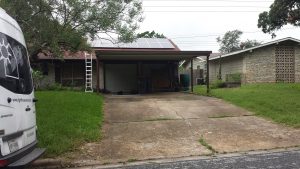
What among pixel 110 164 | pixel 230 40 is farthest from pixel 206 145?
pixel 230 40

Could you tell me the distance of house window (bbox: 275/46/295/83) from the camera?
28562 millimetres

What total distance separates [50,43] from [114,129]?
306 centimetres

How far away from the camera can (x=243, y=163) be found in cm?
812

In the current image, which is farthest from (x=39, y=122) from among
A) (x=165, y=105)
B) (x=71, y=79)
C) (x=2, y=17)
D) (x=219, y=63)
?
(x=219, y=63)

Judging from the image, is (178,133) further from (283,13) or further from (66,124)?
(283,13)

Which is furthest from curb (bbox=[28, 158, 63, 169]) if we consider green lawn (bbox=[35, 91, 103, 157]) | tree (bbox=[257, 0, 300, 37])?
tree (bbox=[257, 0, 300, 37])

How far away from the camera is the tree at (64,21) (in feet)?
37.1

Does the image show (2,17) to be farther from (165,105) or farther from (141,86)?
(141,86)

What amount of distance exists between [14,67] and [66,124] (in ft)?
15.8

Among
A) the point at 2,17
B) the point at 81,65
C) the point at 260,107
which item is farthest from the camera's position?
the point at 81,65

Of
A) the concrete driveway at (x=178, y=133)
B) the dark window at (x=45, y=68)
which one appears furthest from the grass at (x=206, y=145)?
the dark window at (x=45, y=68)

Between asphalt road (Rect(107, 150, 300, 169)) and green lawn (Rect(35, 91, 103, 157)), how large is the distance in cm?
188

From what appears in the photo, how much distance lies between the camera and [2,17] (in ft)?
19.9

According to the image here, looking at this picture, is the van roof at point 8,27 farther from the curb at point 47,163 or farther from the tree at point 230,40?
the tree at point 230,40
